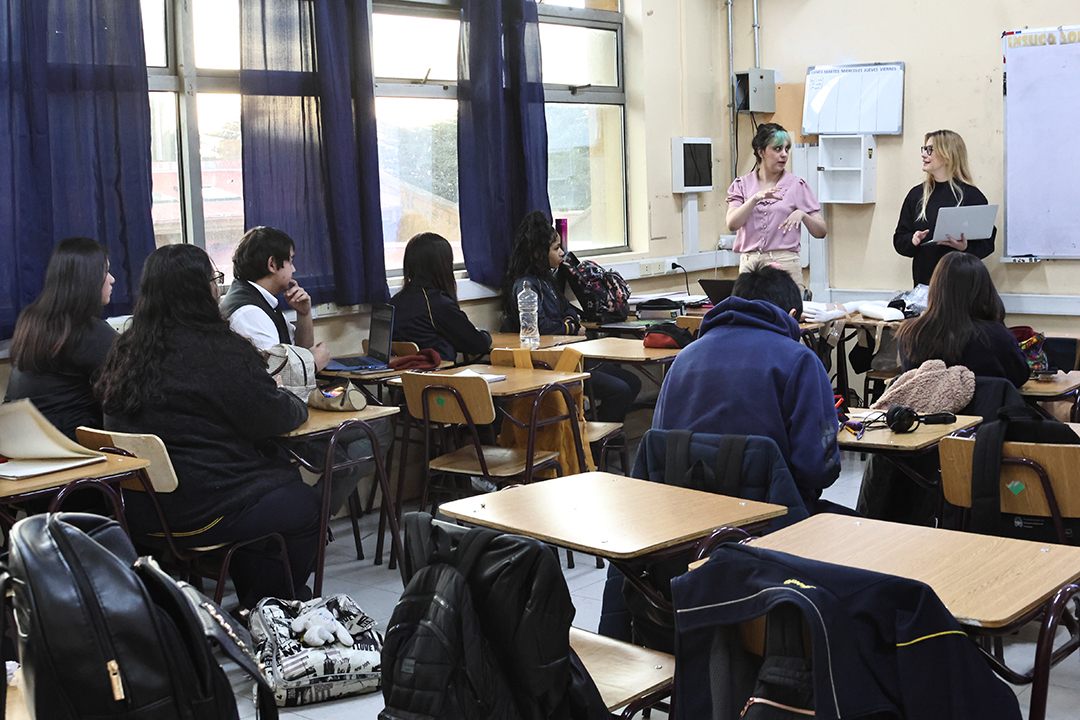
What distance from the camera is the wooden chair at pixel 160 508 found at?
314 cm

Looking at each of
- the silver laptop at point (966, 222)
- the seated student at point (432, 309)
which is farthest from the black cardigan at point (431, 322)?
the silver laptop at point (966, 222)

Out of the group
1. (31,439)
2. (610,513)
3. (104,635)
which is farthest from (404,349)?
(104,635)

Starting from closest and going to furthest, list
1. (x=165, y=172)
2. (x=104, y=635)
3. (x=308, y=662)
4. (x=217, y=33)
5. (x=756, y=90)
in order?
(x=104, y=635) → (x=308, y=662) → (x=165, y=172) → (x=217, y=33) → (x=756, y=90)

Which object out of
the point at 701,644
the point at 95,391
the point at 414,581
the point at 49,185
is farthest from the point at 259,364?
the point at 701,644

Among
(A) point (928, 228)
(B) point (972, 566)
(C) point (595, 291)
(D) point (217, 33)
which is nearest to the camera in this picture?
(B) point (972, 566)

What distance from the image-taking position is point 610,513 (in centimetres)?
234

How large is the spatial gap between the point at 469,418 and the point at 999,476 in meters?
1.88

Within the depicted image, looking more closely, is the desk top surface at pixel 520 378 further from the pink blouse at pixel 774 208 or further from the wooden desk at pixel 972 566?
the pink blouse at pixel 774 208

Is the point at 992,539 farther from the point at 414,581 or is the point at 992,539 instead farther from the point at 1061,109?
the point at 1061,109

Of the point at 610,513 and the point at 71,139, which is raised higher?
the point at 71,139

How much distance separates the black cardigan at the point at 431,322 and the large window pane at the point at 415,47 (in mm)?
1298

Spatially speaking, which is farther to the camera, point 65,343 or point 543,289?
point 543,289

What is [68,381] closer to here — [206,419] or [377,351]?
[206,419]

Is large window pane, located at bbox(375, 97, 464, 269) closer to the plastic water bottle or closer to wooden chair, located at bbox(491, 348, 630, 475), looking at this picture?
the plastic water bottle
